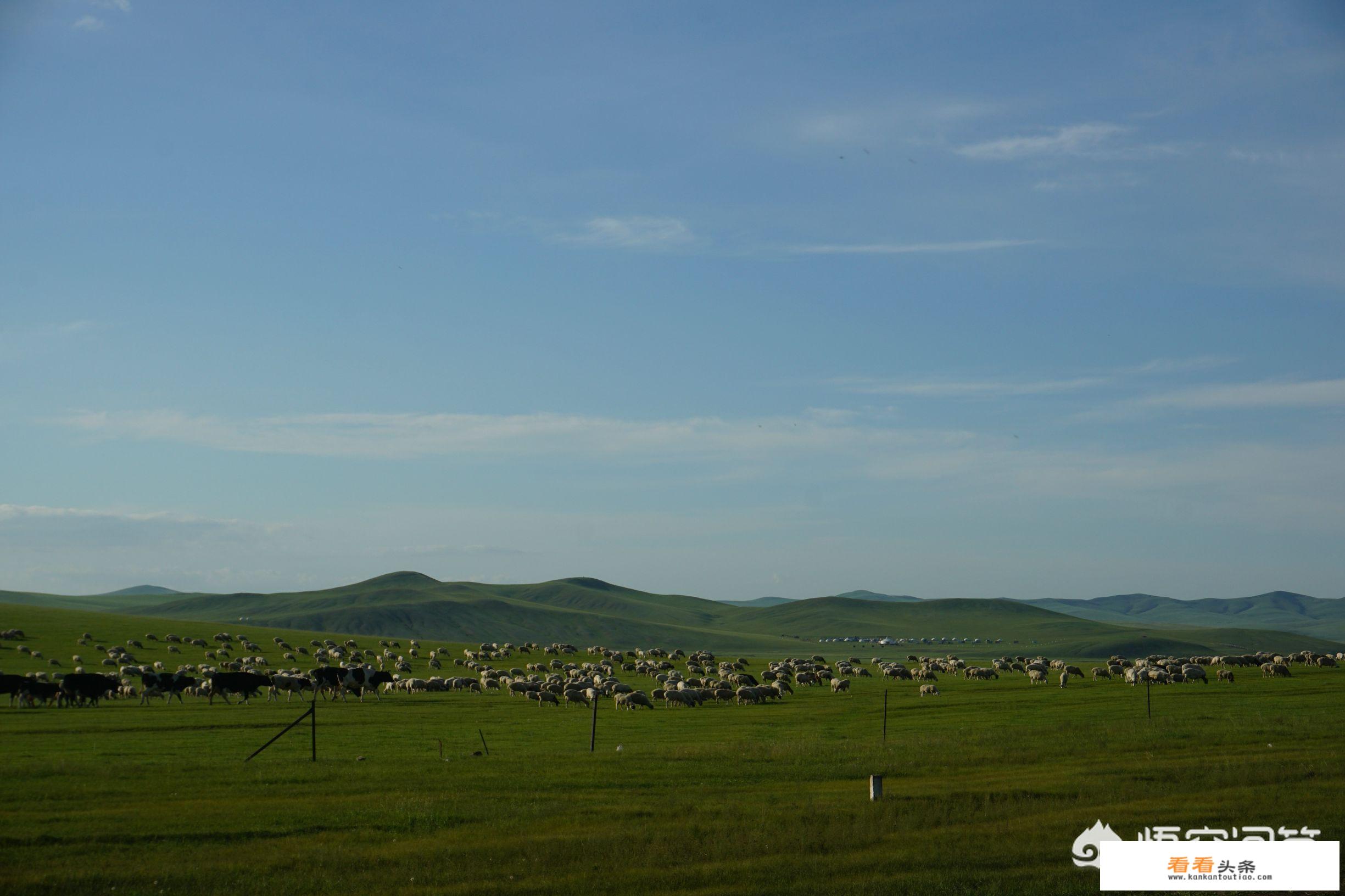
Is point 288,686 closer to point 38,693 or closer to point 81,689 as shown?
point 81,689

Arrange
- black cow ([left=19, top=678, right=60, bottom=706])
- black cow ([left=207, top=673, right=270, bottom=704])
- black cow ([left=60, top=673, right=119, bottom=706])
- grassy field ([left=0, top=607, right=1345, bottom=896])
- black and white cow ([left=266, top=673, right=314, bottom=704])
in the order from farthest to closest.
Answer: black and white cow ([left=266, top=673, right=314, bottom=704])
black cow ([left=207, top=673, right=270, bottom=704])
black cow ([left=60, top=673, right=119, bottom=706])
black cow ([left=19, top=678, right=60, bottom=706])
grassy field ([left=0, top=607, right=1345, bottom=896])

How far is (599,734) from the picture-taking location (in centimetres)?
3925

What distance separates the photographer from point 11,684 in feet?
151

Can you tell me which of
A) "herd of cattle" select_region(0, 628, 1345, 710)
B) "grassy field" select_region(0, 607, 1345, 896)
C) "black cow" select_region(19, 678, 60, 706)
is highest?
"grassy field" select_region(0, 607, 1345, 896)

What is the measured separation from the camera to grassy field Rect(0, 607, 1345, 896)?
17297 millimetres

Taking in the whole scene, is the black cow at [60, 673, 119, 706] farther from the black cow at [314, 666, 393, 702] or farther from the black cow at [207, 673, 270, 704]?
the black cow at [314, 666, 393, 702]

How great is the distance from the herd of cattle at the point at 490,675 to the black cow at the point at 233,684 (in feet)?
0.20

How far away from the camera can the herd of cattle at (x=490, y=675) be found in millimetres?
50875

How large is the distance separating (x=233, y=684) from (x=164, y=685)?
11.5ft

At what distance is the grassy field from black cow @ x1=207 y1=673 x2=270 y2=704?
27.5 feet

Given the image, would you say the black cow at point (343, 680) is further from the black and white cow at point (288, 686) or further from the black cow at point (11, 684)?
the black cow at point (11, 684)

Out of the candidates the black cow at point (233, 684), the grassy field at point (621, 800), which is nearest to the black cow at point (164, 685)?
the black cow at point (233, 684)

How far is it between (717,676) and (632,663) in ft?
42.3

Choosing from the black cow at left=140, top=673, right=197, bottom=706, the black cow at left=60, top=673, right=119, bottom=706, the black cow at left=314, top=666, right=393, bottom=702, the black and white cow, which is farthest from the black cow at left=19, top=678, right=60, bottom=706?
the black cow at left=314, top=666, right=393, bottom=702
